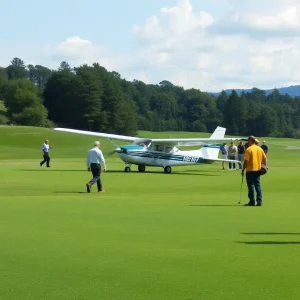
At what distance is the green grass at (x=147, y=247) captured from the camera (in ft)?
27.2

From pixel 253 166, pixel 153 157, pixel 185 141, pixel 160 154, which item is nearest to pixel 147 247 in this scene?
pixel 253 166

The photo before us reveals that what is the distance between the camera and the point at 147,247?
11.1 meters

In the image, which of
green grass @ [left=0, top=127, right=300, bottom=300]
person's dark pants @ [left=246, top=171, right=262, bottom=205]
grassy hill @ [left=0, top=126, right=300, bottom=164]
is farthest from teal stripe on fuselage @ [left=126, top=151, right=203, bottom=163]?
grassy hill @ [left=0, top=126, right=300, bottom=164]

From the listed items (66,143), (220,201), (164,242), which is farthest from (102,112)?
(164,242)

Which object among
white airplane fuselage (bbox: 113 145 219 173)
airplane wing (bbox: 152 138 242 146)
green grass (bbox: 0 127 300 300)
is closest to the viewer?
green grass (bbox: 0 127 300 300)

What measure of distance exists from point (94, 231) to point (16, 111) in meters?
124

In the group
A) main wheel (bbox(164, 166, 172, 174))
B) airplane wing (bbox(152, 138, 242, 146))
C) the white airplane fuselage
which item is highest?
airplane wing (bbox(152, 138, 242, 146))

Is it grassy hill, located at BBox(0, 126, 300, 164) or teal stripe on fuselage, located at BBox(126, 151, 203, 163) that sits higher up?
teal stripe on fuselage, located at BBox(126, 151, 203, 163)

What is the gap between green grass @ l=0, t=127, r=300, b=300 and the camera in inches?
326

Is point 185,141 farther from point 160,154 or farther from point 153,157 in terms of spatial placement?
point 153,157

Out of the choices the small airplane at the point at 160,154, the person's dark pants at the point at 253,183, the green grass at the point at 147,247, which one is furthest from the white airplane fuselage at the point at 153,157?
the person's dark pants at the point at 253,183

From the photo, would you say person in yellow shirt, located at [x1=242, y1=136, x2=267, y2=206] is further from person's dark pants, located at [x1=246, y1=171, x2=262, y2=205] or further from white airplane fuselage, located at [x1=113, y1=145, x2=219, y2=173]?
white airplane fuselage, located at [x1=113, y1=145, x2=219, y2=173]

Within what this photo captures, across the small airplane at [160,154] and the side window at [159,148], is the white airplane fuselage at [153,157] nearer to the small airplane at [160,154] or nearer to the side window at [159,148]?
the small airplane at [160,154]

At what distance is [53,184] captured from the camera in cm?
2759
